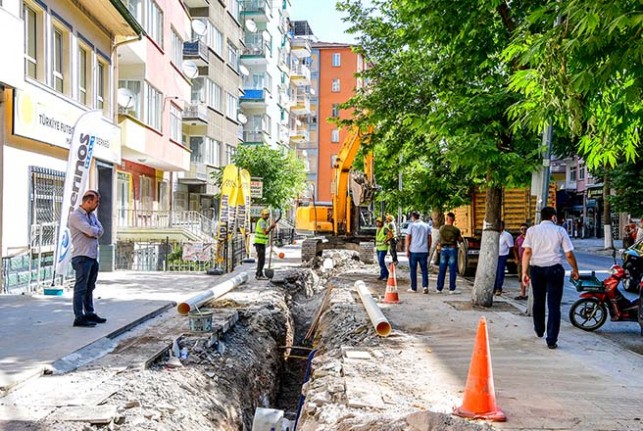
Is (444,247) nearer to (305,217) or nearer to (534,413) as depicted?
(534,413)

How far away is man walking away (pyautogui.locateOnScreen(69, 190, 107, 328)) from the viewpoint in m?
8.20

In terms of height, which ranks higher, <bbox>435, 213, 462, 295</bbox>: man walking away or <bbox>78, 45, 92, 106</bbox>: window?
<bbox>78, 45, 92, 106</bbox>: window

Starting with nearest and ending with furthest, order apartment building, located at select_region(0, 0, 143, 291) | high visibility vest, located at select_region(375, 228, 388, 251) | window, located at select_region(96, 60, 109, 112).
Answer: apartment building, located at select_region(0, 0, 143, 291) → high visibility vest, located at select_region(375, 228, 388, 251) → window, located at select_region(96, 60, 109, 112)

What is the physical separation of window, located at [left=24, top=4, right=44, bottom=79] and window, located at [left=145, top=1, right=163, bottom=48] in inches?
355

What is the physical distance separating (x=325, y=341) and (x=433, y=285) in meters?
6.94

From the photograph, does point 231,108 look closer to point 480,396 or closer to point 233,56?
point 233,56

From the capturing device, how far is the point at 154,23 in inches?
887

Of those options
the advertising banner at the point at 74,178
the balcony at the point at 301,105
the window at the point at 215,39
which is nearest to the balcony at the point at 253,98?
the window at the point at 215,39

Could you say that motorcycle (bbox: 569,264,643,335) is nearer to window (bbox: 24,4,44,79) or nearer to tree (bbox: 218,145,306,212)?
window (bbox: 24,4,44,79)

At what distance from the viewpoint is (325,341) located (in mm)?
9047

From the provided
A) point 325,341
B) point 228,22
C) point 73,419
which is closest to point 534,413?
point 73,419

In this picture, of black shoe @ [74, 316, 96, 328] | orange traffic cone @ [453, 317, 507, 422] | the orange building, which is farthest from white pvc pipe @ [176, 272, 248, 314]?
the orange building

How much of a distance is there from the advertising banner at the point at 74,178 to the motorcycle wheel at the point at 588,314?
8.27 metres

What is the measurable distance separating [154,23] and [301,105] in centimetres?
4270
